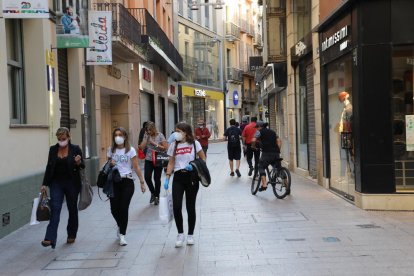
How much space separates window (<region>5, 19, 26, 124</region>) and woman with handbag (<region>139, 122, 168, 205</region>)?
2.44 meters

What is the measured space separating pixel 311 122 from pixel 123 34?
5.65 meters

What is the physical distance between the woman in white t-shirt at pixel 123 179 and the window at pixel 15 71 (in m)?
2.57

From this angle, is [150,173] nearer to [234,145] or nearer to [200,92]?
[234,145]

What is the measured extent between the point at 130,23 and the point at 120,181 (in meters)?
10.1

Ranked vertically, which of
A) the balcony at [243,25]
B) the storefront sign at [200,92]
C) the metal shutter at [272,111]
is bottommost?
the metal shutter at [272,111]

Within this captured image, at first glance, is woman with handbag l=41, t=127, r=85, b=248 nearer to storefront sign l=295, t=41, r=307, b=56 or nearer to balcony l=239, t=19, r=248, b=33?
storefront sign l=295, t=41, r=307, b=56

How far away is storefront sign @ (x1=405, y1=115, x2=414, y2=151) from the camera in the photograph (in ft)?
31.8

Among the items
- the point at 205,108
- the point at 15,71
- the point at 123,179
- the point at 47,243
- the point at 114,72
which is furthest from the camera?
the point at 205,108

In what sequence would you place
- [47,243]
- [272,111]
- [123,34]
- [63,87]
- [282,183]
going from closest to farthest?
[47,243], [282,183], [63,87], [123,34], [272,111]

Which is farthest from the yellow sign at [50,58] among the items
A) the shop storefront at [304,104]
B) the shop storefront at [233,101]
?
the shop storefront at [233,101]

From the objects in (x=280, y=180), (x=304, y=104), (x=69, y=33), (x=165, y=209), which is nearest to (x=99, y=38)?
(x=69, y=33)

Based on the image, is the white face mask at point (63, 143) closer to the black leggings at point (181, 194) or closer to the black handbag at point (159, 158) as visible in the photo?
the black leggings at point (181, 194)

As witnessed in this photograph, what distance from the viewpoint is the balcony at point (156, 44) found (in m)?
20.6

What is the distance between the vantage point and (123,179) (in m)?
8.03
